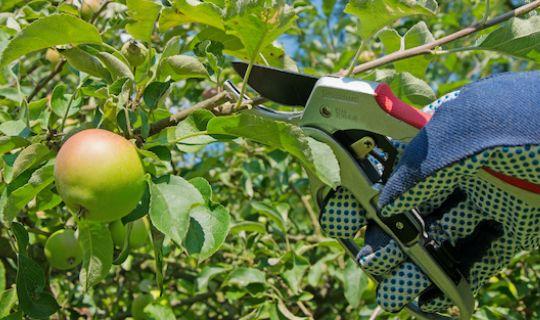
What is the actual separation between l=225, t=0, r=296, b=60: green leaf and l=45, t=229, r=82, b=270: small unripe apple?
0.69 metres

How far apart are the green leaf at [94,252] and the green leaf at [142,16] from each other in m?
0.35

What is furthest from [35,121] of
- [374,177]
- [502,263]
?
[502,263]

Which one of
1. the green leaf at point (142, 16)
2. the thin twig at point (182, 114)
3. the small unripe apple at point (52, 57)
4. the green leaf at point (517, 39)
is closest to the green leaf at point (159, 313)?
the thin twig at point (182, 114)

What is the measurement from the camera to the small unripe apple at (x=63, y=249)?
4.41 feet

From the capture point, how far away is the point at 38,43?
924mm

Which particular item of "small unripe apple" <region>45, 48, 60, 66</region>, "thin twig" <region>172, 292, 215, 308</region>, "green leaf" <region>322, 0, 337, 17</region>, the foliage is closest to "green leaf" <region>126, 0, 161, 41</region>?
the foliage

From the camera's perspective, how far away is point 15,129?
1052 mm

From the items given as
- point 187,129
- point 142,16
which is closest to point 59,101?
point 142,16

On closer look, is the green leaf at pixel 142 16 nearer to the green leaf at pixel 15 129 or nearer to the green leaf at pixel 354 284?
the green leaf at pixel 15 129

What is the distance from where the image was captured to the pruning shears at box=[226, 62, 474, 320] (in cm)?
88

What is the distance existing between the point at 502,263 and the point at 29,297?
82 cm

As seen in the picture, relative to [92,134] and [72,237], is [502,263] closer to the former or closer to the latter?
[92,134]

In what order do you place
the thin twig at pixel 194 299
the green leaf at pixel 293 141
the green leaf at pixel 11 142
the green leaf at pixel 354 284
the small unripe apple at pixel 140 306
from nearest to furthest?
the green leaf at pixel 293 141 → the green leaf at pixel 11 142 → the green leaf at pixel 354 284 → the small unripe apple at pixel 140 306 → the thin twig at pixel 194 299

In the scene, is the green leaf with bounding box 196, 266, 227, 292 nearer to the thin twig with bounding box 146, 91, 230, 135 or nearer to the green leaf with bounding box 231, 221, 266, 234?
the green leaf with bounding box 231, 221, 266, 234
